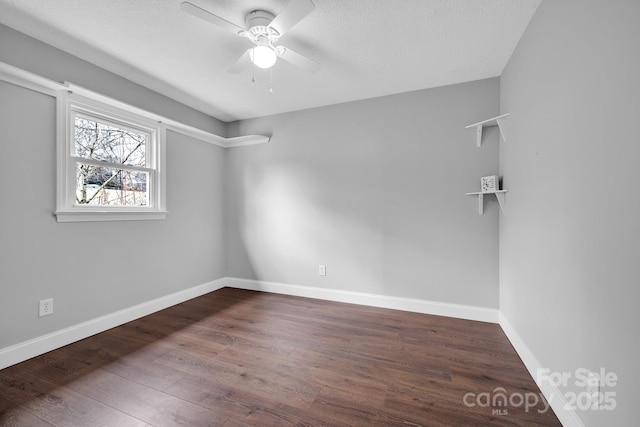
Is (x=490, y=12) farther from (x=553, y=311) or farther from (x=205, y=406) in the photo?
(x=205, y=406)

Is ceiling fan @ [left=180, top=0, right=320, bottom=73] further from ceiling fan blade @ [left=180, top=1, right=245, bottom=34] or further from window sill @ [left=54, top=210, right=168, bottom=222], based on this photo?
window sill @ [left=54, top=210, right=168, bottom=222]

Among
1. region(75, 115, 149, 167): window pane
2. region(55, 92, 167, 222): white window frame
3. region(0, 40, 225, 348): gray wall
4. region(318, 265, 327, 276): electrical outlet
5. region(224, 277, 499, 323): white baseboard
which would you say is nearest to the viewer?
region(0, 40, 225, 348): gray wall

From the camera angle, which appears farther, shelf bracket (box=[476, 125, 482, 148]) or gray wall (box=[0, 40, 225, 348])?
shelf bracket (box=[476, 125, 482, 148])

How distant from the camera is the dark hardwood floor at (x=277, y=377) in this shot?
1.41 m

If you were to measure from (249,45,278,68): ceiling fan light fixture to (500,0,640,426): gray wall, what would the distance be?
5.56 feet

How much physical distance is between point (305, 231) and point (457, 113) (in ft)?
7.28

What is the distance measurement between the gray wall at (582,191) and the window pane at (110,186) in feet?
11.6

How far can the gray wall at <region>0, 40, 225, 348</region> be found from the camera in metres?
1.88

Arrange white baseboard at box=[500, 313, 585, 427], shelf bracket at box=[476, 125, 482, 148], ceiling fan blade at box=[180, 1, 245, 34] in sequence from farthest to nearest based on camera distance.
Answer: shelf bracket at box=[476, 125, 482, 148] < ceiling fan blade at box=[180, 1, 245, 34] < white baseboard at box=[500, 313, 585, 427]

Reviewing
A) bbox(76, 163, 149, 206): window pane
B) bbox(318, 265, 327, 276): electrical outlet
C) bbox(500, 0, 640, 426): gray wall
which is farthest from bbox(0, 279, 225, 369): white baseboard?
bbox(500, 0, 640, 426): gray wall

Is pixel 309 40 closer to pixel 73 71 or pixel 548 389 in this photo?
pixel 73 71

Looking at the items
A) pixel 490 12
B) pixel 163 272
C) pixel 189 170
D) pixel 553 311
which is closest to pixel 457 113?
pixel 490 12

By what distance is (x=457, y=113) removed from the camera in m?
2.72

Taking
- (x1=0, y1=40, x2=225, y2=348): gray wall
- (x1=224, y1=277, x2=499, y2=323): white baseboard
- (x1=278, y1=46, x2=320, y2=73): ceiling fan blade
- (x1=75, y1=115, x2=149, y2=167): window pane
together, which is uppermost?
(x1=278, y1=46, x2=320, y2=73): ceiling fan blade
